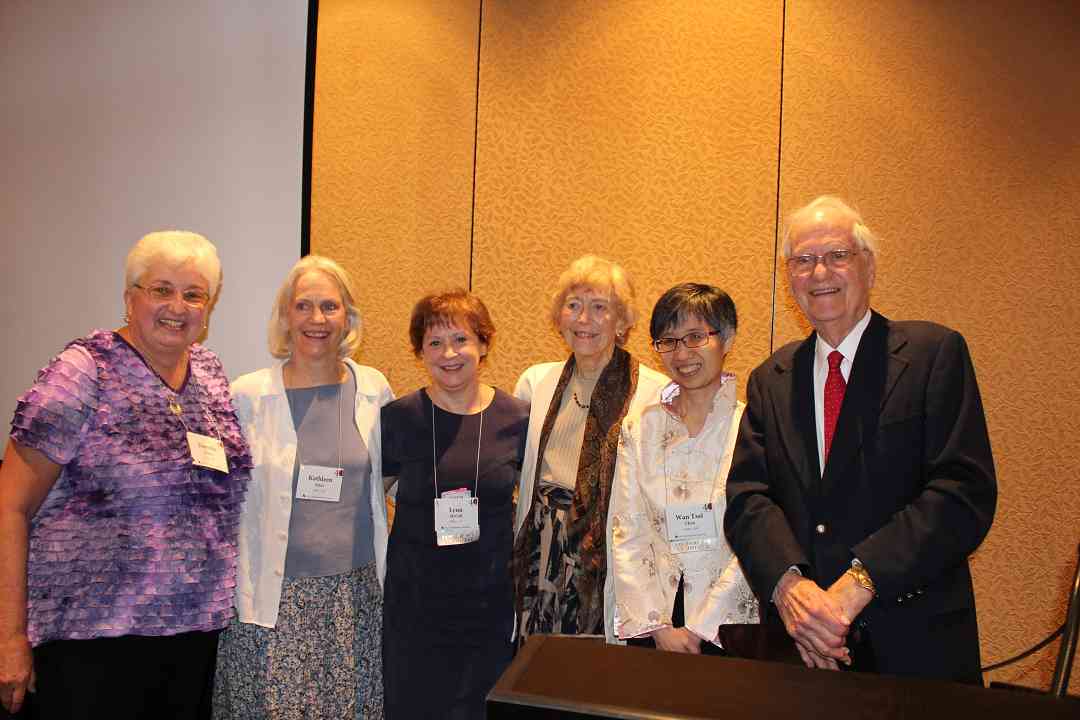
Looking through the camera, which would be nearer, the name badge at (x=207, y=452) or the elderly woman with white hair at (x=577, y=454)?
the name badge at (x=207, y=452)

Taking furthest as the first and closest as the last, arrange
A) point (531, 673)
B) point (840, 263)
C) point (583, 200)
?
1. point (583, 200)
2. point (840, 263)
3. point (531, 673)

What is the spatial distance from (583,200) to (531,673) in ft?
9.16

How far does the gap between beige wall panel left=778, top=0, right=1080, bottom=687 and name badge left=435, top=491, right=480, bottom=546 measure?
1.80m

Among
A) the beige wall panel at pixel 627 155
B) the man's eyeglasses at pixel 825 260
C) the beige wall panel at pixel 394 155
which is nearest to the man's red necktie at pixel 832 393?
the man's eyeglasses at pixel 825 260

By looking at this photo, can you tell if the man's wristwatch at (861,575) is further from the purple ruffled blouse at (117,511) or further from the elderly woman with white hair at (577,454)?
the purple ruffled blouse at (117,511)

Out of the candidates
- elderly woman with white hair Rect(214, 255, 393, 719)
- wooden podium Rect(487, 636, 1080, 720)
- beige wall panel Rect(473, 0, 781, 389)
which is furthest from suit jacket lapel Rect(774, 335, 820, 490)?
beige wall panel Rect(473, 0, 781, 389)

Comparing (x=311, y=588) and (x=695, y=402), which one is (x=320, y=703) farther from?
(x=695, y=402)

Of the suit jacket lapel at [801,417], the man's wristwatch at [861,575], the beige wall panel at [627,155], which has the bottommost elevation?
the man's wristwatch at [861,575]

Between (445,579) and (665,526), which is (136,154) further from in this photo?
(665,526)

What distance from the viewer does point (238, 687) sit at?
221 centimetres

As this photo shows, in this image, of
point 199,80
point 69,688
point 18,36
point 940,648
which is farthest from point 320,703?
point 18,36

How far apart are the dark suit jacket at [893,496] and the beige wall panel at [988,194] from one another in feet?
5.47

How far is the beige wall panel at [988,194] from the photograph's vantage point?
10.5 feet

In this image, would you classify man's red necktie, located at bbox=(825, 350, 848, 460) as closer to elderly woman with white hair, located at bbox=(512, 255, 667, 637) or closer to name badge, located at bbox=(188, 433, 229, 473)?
elderly woman with white hair, located at bbox=(512, 255, 667, 637)
